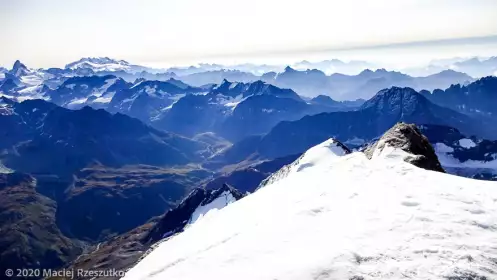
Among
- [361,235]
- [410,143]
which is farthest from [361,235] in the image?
[410,143]

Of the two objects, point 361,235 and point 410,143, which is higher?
point 410,143

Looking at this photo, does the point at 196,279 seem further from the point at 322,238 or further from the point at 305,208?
the point at 305,208

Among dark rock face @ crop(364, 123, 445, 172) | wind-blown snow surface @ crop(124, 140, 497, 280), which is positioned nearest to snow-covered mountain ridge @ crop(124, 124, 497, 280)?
wind-blown snow surface @ crop(124, 140, 497, 280)

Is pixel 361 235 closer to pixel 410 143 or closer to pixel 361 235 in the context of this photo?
pixel 361 235

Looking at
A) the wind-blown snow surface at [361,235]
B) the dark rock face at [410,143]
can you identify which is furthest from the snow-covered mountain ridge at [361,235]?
the dark rock face at [410,143]

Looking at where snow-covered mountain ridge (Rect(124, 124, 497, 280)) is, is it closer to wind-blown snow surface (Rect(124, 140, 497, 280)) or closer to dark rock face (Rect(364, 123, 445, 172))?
wind-blown snow surface (Rect(124, 140, 497, 280))

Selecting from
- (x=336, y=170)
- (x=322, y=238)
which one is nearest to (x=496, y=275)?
(x=322, y=238)

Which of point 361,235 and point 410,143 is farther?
point 410,143
